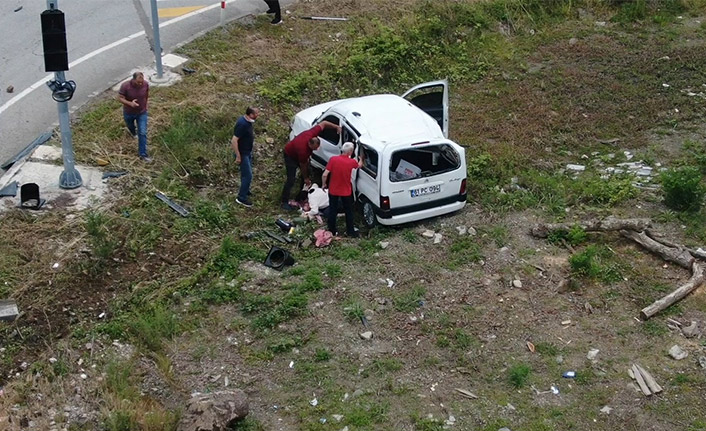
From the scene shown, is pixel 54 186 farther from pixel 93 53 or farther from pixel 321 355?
pixel 321 355

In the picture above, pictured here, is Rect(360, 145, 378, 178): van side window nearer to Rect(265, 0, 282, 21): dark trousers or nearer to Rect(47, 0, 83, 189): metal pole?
Rect(47, 0, 83, 189): metal pole

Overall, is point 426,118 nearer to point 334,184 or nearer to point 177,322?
point 334,184

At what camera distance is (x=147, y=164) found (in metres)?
13.9

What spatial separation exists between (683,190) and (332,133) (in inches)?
224

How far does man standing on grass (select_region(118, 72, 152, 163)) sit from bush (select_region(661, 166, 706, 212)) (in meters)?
8.45

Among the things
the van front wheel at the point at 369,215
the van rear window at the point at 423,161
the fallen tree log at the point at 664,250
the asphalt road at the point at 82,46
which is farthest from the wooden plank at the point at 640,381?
the asphalt road at the point at 82,46

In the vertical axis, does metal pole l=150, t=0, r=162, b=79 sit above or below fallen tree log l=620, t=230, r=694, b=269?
above

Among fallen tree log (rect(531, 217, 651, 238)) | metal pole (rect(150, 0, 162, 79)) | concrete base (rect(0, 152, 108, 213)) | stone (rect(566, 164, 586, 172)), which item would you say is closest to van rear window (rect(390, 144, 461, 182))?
fallen tree log (rect(531, 217, 651, 238))

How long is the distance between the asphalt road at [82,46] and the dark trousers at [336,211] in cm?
565

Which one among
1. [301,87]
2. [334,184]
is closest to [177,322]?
[334,184]

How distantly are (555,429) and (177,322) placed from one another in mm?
4743

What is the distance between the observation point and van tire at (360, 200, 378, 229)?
42.4 ft

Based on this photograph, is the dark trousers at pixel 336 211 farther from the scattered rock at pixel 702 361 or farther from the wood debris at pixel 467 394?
the scattered rock at pixel 702 361

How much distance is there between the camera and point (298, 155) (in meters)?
13.4
